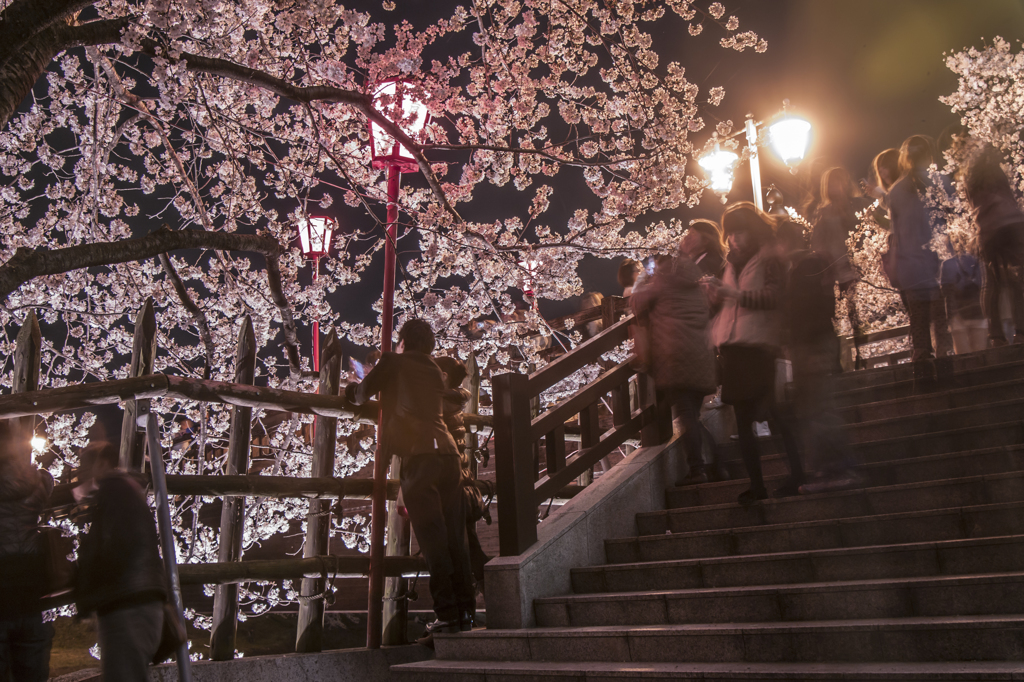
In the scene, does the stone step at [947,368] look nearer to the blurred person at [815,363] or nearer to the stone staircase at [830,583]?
the stone staircase at [830,583]

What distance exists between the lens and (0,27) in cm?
395

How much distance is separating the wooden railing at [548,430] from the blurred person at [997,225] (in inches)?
142

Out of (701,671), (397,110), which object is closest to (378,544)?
(701,671)

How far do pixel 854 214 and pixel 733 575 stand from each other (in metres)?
3.75

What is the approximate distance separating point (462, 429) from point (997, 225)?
5.46 meters

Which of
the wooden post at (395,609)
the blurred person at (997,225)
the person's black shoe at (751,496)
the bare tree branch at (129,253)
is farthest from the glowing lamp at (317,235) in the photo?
the blurred person at (997,225)

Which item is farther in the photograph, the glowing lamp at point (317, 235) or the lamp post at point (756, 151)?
the lamp post at point (756, 151)

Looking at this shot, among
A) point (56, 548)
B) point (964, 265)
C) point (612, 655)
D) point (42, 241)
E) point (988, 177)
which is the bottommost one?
point (612, 655)

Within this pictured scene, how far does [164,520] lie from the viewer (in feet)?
10.0

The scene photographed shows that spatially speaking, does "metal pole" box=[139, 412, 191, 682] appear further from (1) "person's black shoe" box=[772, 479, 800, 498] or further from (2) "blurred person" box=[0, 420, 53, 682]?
(1) "person's black shoe" box=[772, 479, 800, 498]

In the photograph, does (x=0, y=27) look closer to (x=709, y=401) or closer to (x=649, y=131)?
(x=649, y=131)

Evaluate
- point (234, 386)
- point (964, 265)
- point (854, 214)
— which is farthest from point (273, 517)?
point (964, 265)

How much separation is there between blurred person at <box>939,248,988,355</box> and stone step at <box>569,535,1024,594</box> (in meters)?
5.05

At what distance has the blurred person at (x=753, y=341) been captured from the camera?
4.88 metres
